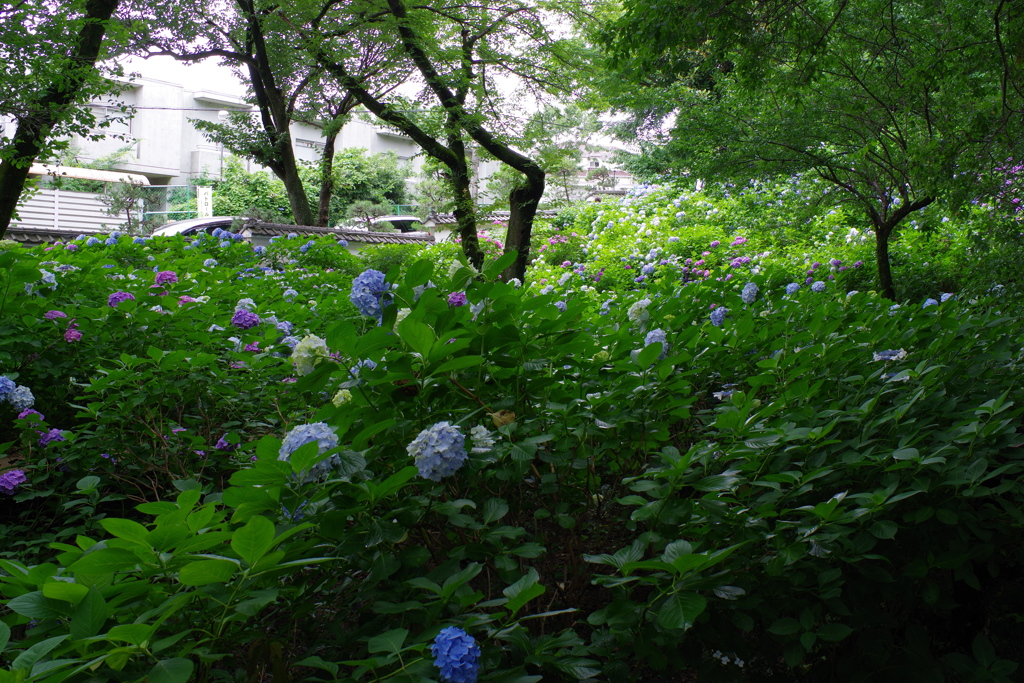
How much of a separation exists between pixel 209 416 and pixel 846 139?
5921 mm

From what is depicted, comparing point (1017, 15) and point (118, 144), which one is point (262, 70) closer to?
point (1017, 15)

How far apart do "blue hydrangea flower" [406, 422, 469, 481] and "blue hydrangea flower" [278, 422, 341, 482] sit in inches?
4.8

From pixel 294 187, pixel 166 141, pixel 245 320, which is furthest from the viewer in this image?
pixel 166 141

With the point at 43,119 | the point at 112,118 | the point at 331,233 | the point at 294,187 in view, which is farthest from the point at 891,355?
the point at 294,187

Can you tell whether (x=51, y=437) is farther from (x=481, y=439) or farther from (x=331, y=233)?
(x=331, y=233)

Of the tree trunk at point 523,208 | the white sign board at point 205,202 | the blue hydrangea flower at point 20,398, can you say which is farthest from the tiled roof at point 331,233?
the white sign board at point 205,202


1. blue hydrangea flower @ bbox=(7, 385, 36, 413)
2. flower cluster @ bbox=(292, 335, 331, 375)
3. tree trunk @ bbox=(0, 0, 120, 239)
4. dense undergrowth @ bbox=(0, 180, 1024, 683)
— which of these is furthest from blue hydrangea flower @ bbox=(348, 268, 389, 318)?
tree trunk @ bbox=(0, 0, 120, 239)

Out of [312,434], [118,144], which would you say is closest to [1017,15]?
[312,434]

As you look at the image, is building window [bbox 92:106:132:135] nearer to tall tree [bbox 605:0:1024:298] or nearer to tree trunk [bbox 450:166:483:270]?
tree trunk [bbox 450:166:483:270]

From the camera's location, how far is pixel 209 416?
8.43 feet

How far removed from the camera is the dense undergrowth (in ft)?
2.91

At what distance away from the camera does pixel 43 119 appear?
564cm

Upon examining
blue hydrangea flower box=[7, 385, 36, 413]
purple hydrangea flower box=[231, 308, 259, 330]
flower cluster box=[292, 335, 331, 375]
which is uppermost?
flower cluster box=[292, 335, 331, 375]

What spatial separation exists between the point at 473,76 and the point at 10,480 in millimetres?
7075
